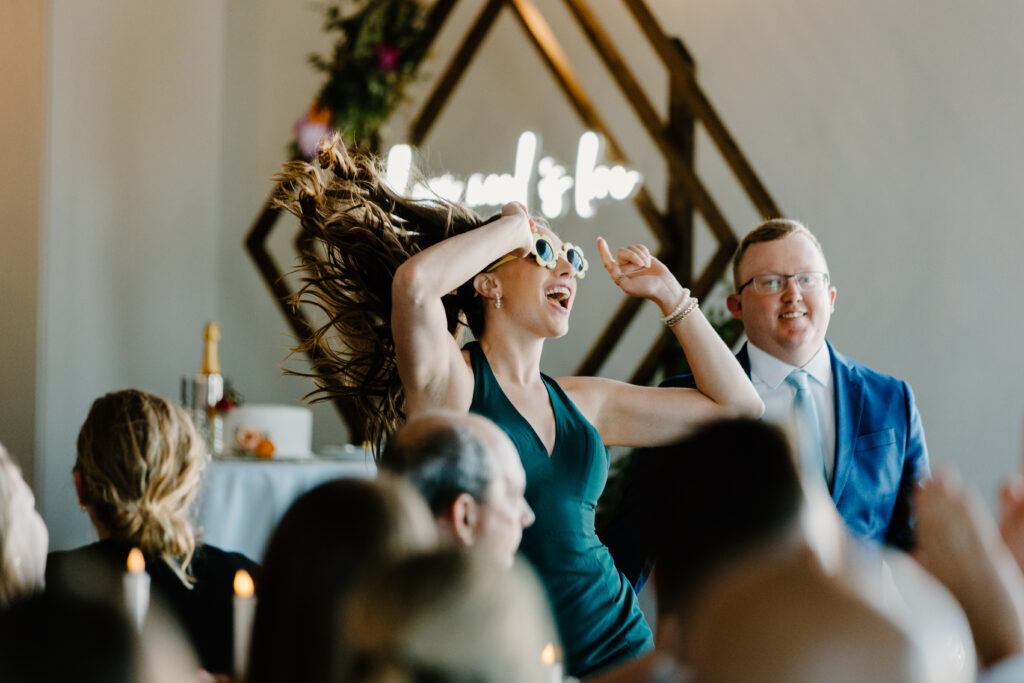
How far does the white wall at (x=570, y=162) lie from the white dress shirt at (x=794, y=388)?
1.80 meters

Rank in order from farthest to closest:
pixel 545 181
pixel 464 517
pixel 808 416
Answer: pixel 545 181 < pixel 808 416 < pixel 464 517

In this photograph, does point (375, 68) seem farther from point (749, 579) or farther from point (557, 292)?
point (749, 579)

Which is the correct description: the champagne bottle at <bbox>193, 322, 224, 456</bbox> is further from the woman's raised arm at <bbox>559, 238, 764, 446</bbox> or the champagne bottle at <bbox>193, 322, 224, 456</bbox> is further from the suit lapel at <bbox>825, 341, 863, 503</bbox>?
the suit lapel at <bbox>825, 341, 863, 503</bbox>

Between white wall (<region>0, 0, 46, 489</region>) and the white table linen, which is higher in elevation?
white wall (<region>0, 0, 46, 489</region>)

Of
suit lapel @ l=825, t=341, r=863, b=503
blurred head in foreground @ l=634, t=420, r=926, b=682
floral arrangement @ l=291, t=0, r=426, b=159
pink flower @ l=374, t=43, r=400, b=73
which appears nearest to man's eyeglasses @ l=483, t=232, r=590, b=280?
suit lapel @ l=825, t=341, r=863, b=503

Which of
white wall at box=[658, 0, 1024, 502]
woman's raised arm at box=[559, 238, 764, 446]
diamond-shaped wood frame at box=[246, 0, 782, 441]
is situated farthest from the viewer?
diamond-shaped wood frame at box=[246, 0, 782, 441]

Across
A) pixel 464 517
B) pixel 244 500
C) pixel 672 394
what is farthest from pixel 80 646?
pixel 244 500

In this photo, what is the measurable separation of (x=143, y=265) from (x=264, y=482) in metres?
2.58

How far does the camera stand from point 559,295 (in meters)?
2.30

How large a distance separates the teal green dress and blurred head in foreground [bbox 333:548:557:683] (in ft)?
4.13

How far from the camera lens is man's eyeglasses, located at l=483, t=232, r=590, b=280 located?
2.27 meters

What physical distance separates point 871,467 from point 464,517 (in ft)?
4.57

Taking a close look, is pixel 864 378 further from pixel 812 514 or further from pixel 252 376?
pixel 252 376

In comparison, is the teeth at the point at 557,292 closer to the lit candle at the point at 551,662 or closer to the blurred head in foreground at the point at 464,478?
the blurred head in foreground at the point at 464,478
